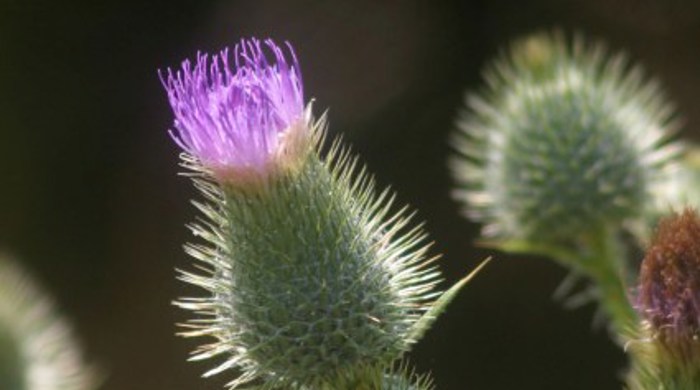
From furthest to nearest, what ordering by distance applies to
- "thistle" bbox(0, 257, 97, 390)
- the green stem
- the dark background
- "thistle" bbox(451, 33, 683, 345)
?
the dark background
"thistle" bbox(0, 257, 97, 390)
"thistle" bbox(451, 33, 683, 345)
the green stem

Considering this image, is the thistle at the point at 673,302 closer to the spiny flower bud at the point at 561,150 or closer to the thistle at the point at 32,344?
the spiny flower bud at the point at 561,150

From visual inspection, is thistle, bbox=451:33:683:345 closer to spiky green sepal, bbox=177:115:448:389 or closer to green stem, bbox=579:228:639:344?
green stem, bbox=579:228:639:344

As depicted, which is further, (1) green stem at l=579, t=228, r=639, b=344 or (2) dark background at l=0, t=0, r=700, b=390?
(2) dark background at l=0, t=0, r=700, b=390

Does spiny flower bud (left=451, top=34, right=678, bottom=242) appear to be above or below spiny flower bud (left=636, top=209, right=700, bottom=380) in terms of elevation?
above

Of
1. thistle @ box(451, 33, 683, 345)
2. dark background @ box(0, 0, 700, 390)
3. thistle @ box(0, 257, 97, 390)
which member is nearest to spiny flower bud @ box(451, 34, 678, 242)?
thistle @ box(451, 33, 683, 345)

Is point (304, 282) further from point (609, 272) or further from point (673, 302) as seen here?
point (609, 272)

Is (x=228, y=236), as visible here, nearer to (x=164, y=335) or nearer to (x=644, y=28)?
(x=164, y=335)

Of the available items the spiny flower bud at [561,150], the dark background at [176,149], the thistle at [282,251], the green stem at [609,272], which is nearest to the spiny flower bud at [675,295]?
the thistle at [282,251]

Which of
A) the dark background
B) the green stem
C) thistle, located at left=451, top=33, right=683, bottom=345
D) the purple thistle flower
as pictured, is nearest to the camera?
the purple thistle flower
